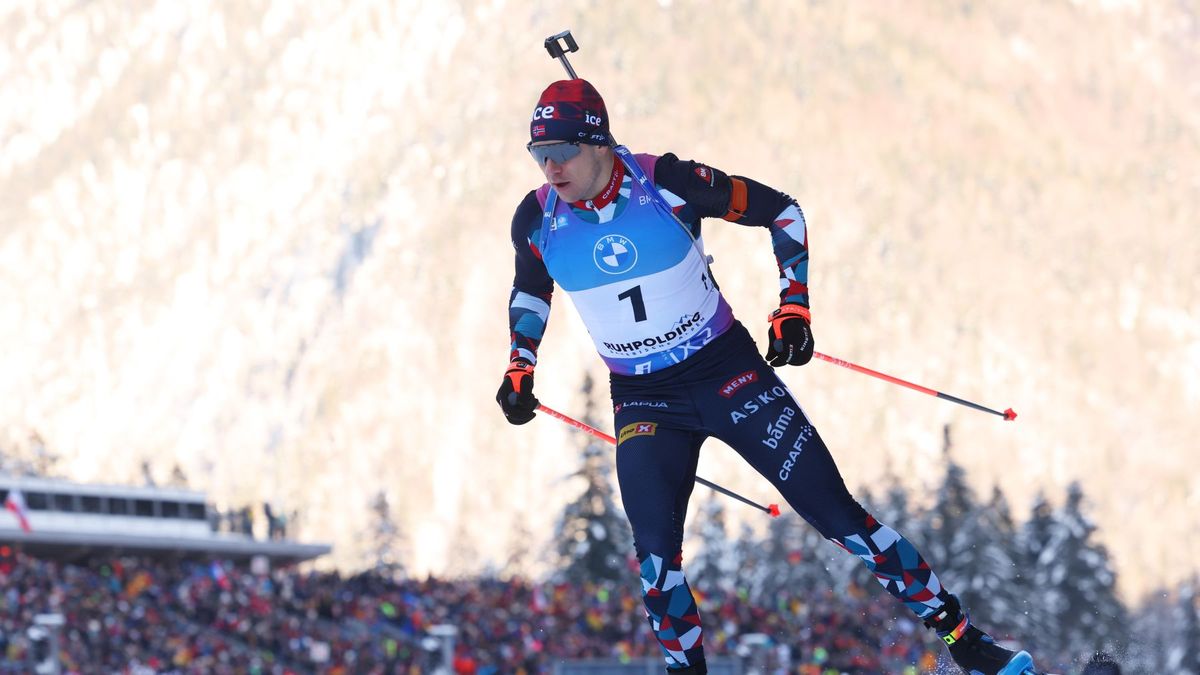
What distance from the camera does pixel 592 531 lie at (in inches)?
2153

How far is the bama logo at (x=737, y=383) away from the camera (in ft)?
29.0

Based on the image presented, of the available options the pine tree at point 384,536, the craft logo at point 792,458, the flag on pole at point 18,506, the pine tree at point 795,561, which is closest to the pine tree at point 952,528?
the pine tree at point 795,561

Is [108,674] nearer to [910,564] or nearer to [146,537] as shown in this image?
[910,564]

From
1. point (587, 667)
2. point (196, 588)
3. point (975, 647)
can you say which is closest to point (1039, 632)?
point (196, 588)

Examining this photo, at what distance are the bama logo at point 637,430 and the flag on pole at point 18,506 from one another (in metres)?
55.9

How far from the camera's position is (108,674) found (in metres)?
31.0

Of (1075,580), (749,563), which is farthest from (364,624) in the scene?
(749,563)

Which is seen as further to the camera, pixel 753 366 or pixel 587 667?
pixel 587 667

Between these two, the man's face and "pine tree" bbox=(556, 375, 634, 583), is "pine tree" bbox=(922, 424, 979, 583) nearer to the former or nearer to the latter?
"pine tree" bbox=(556, 375, 634, 583)

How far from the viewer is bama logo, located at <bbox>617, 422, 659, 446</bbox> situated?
8.91 meters

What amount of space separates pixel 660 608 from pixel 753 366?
1.26 meters

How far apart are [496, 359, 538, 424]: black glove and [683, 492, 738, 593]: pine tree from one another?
5122cm

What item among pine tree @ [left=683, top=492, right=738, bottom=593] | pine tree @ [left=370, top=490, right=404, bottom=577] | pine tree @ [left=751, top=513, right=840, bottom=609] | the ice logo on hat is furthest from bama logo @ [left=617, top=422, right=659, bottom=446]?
pine tree @ [left=370, top=490, right=404, bottom=577]

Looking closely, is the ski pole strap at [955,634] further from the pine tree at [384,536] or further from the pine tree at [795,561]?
the pine tree at [384,536]
